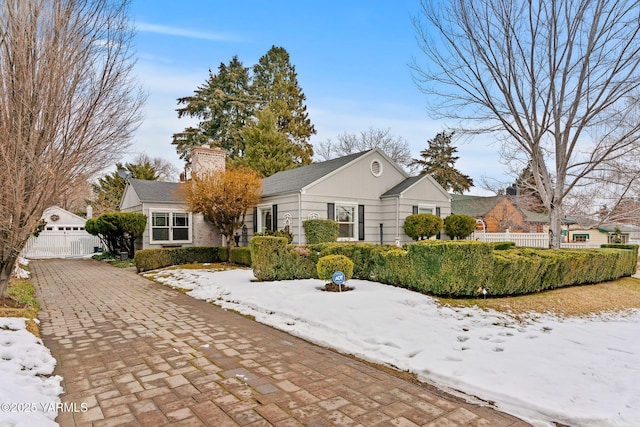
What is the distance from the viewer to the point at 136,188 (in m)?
16.2

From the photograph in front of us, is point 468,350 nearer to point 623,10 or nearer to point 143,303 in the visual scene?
point 143,303

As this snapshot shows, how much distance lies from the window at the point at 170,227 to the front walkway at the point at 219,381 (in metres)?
9.75

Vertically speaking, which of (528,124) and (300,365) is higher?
(528,124)

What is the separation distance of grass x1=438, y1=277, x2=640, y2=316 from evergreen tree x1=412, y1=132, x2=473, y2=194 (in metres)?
27.8

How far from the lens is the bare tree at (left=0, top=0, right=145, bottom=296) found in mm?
5430

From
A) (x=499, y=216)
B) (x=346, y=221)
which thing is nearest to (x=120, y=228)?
(x=346, y=221)

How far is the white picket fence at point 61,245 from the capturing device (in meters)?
19.6

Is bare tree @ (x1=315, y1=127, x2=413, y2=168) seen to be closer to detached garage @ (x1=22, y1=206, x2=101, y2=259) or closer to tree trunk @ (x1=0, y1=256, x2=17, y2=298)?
detached garage @ (x1=22, y1=206, x2=101, y2=259)

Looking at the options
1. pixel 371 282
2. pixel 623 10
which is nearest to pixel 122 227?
pixel 371 282

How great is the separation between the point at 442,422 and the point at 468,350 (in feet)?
5.75

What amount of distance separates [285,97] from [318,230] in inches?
933

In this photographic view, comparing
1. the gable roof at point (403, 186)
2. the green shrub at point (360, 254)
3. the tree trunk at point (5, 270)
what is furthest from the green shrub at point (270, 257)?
the gable roof at point (403, 186)

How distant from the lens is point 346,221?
46.2ft

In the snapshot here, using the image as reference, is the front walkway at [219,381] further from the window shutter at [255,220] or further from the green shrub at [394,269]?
the window shutter at [255,220]
